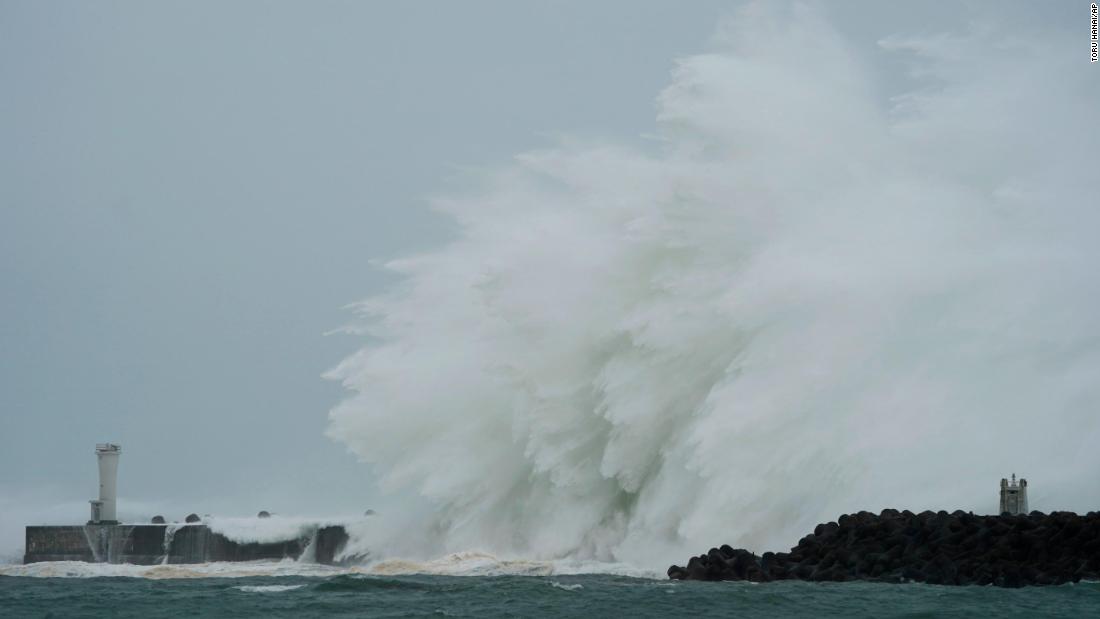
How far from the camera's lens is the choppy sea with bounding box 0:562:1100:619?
54.7 ft

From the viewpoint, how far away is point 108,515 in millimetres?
28641

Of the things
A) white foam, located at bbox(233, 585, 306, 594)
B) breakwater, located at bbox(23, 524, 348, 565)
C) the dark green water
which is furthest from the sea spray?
white foam, located at bbox(233, 585, 306, 594)

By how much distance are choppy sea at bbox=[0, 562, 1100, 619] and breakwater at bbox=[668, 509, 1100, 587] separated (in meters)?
0.49

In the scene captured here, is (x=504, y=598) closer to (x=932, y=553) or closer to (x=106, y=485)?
(x=932, y=553)

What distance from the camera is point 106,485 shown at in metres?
29.0

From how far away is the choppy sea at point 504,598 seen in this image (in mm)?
16688

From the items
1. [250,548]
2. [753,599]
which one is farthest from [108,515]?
[753,599]

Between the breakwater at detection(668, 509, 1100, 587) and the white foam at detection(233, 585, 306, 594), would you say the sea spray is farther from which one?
the breakwater at detection(668, 509, 1100, 587)

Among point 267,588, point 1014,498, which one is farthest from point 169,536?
point 1014,498

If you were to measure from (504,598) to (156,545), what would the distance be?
11179 mm

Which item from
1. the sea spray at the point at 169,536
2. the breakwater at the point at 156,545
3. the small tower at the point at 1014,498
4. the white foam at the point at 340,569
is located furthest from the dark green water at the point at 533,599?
the sea spray at the point at 169,536

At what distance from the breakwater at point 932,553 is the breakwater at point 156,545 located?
9.15m

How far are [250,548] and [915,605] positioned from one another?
557 inches

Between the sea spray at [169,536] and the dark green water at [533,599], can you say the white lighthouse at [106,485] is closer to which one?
the sea spray at [169,536]
